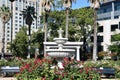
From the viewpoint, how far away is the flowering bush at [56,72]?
15.3 meters

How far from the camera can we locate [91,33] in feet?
259

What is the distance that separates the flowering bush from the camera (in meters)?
15.3

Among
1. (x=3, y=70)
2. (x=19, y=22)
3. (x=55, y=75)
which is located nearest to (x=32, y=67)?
(x=55, y=75)

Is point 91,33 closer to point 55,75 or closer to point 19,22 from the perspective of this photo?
point 55,75

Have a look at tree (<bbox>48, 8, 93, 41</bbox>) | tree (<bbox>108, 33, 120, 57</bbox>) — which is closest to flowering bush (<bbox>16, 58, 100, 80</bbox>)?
tree (<bbox>108, 33, 120, 57</bbox>)

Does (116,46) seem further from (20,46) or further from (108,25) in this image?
(20,46)

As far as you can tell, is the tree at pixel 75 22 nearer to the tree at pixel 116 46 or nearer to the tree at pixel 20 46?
the tree at pixel 116 46

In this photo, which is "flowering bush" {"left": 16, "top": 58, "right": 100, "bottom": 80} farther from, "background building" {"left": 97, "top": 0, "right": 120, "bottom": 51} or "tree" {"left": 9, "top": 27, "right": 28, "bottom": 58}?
"tree" {"left": 9, "top": 27, "right": 28, "bottom": 58}

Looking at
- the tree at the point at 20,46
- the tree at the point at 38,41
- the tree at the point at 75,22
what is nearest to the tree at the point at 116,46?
the tree at the point at 75,22

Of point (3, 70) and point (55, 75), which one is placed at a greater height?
point (55, 75)

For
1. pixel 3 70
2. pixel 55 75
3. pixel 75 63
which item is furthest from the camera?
pixel 3 70

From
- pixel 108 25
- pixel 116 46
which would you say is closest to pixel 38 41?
pixel 108 25

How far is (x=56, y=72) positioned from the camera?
50.3ft

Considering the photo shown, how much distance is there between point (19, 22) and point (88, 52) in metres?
88.8
